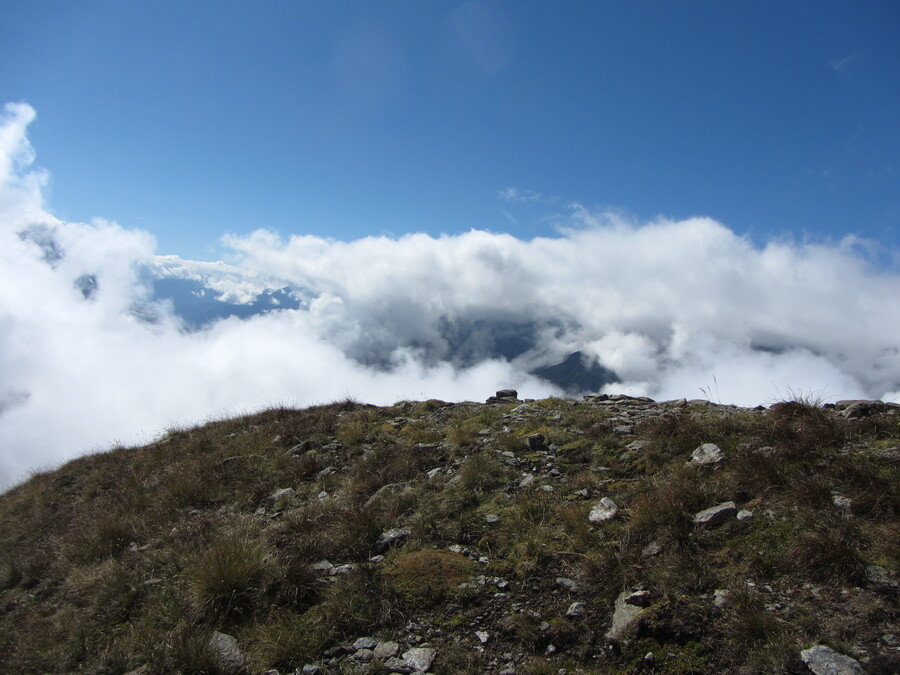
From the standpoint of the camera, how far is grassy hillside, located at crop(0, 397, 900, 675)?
3861 mm

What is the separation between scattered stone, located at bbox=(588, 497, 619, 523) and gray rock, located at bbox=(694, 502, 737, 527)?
96 centimetres

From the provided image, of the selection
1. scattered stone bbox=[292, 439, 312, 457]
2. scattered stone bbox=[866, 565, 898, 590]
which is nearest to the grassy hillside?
scattered stone bbox=[866, 565, 898, 590]

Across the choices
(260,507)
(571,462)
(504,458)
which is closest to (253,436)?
(260,507)

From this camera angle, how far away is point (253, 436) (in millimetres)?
12812

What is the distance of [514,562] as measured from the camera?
17.4ft

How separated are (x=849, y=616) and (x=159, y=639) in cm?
651

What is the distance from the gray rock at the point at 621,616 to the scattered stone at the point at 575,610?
12.0 inches

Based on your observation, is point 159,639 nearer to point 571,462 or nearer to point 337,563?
point 337,563

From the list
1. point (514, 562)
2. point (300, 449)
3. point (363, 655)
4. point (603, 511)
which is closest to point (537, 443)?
point (603, 511)

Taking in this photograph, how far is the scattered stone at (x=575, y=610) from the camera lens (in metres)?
4.29

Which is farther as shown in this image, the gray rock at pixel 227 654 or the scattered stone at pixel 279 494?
the scattered stone at pixel 279 494

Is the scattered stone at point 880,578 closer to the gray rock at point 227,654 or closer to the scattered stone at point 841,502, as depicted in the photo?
the scattered stone at point 841,502

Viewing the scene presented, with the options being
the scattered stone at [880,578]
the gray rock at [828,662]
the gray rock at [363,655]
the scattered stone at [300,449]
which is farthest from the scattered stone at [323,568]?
the scattered stone at [880,578]

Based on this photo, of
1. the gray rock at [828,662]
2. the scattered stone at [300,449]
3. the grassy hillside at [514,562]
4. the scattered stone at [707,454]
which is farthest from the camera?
the scattered stone at [300,449]
